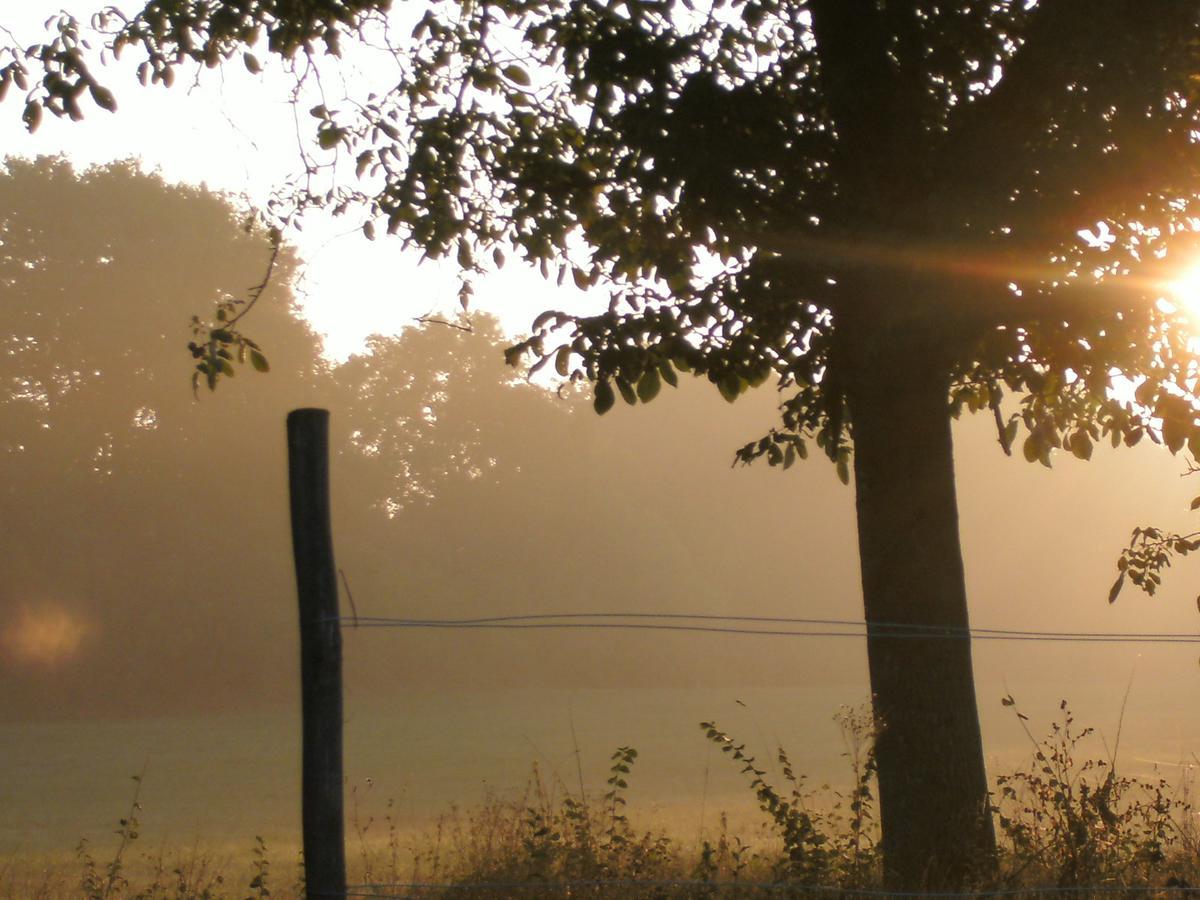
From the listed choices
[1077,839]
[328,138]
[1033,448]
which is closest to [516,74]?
[328,138]

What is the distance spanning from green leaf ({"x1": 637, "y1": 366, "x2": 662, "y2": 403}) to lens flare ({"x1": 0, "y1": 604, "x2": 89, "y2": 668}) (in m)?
37.8

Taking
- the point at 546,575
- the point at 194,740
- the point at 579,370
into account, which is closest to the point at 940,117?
the point at 579,370

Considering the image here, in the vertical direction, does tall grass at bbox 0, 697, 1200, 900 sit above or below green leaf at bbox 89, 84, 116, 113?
below

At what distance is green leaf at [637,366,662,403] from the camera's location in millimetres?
7391

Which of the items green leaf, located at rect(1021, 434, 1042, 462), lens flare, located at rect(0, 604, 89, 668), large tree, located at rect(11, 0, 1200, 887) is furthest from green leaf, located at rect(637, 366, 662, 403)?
lens flare, located at rect(0, 604, 89, 668)

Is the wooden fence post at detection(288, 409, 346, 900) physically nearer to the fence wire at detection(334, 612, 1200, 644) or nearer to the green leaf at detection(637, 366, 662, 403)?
the fence wire at detection(334, 612, 1200, 644)

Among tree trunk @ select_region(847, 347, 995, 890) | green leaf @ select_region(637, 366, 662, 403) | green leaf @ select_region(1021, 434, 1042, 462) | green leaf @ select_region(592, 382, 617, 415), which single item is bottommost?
tree trunk @ select_region(847, 347, 995, 890)

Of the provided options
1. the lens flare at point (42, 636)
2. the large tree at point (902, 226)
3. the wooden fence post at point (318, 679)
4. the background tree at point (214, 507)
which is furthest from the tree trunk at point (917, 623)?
the lens flare at point (42, 636)

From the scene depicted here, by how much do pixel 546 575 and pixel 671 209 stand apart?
169ft

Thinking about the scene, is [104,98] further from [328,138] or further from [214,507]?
[214,507]

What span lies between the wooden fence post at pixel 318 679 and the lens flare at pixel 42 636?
39.9 meters

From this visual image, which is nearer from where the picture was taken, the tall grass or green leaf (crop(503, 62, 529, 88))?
the tall grass

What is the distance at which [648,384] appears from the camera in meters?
7.43

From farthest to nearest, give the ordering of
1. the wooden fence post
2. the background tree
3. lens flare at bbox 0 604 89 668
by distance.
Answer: the background tree < lens flare at bbox 0 604 89 668 < the wooden fence post
